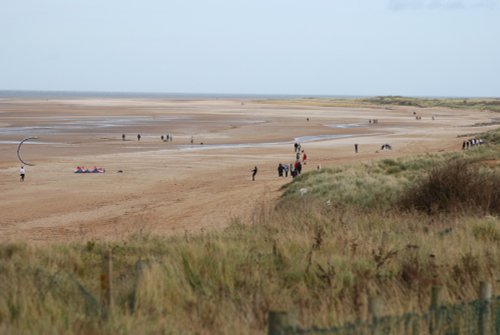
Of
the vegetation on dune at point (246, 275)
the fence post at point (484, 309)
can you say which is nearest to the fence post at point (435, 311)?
the fence post at point (484, 309)

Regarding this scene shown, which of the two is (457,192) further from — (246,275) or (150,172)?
(150,172)

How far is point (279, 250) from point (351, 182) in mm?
13079

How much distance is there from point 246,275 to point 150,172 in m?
28.5

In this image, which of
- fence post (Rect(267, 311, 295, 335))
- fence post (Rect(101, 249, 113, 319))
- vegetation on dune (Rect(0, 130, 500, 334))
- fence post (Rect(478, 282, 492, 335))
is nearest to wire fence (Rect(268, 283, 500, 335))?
fence post (Rect(478, 282, 492, 335))

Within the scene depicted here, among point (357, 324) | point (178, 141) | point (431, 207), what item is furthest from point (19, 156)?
point (357, 324)

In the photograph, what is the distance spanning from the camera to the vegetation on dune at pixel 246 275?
593 cm

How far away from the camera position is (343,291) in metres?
7.05

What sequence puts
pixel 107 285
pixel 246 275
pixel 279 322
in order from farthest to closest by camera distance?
1. pixel 246 275
2. pixel 107 285
3. pixel 279 322

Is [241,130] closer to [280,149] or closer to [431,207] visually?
[280,149]

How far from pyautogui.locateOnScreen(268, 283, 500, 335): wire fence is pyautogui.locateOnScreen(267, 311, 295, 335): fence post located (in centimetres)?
43

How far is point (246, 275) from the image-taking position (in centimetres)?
755

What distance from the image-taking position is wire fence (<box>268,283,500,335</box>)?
17.0 feet

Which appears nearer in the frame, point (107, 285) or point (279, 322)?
point (279, 322)

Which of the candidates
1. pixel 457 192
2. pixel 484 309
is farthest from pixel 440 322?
pixel 457 192
